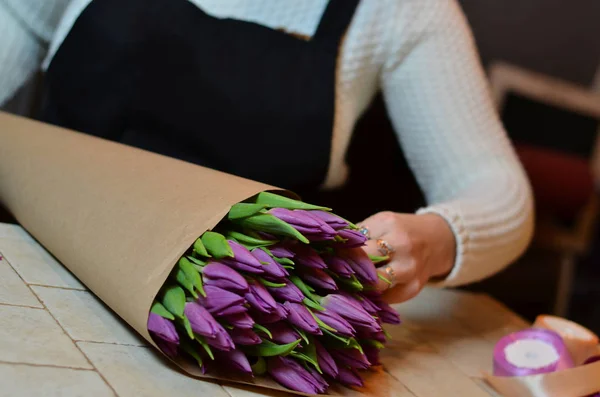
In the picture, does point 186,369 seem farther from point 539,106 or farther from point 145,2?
point 539,106

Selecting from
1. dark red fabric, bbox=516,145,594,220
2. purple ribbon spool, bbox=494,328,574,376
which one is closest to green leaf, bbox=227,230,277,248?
purple ribbon spool, bbox=494,328,574,376

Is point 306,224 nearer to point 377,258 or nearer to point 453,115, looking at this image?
point 377,258

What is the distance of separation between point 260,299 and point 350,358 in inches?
5.1

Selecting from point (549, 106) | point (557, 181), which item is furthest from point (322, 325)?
point (549, 106)

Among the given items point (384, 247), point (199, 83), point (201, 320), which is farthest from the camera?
point (199, 83)

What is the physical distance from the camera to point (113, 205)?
0.61 meters

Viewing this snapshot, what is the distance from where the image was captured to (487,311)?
1093 millimetres

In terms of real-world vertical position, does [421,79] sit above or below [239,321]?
above

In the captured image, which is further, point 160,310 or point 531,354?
point 531,354

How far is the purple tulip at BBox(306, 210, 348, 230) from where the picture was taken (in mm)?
559

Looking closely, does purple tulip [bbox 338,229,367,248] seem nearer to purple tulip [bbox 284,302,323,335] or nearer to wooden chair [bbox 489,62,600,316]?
purple tulip [bbox 284,302,323,335]

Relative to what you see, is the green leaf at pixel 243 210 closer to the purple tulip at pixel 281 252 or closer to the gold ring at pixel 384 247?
the purple tulip at pixel 281 252

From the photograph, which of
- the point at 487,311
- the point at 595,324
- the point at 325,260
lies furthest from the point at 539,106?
the point at 325,260

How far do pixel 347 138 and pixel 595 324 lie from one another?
1.84 meters
